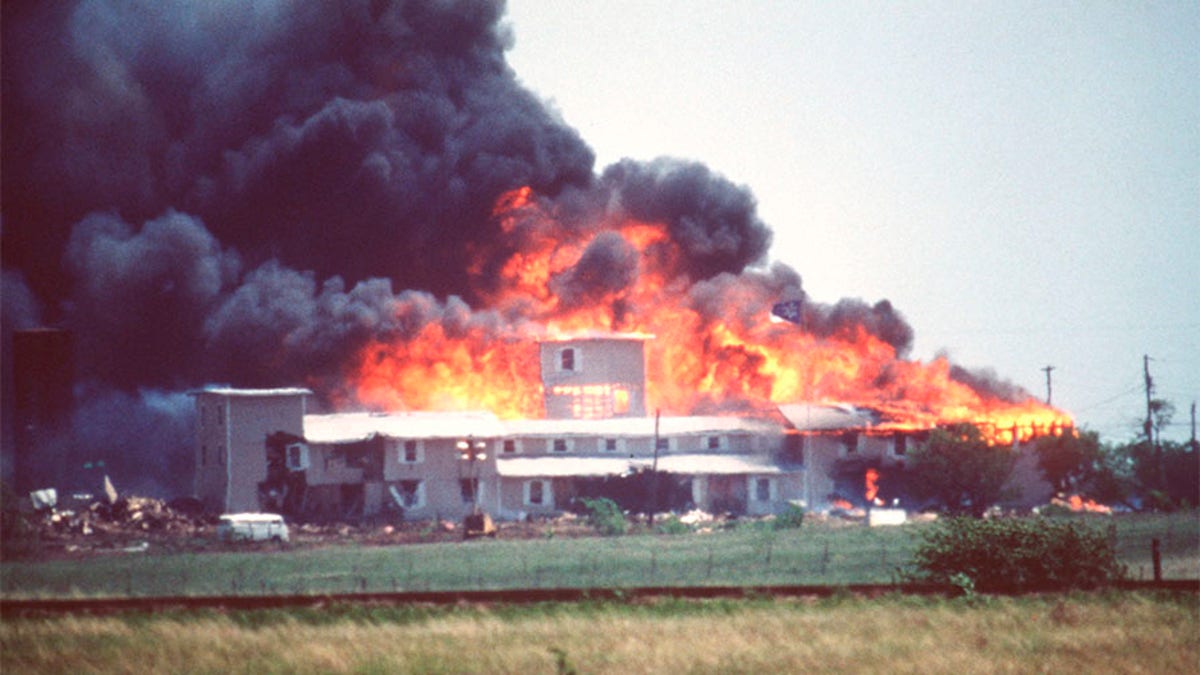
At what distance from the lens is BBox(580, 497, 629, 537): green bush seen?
2461 inches

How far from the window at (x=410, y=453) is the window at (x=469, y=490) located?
2.53 meters

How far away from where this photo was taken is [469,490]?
2990 inches

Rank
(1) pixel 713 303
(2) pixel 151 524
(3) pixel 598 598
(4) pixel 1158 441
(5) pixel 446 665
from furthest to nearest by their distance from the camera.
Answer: (1) pixel 713 303 < (4) pixel 1158 441 < (2) pixel 151 524 < (3) pixel 598 598 < (5) pixel 446 665

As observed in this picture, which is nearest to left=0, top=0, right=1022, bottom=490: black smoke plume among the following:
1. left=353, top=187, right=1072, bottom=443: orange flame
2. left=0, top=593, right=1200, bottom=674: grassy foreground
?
left=353, top=187, right=1072, bottom=443: orange flame

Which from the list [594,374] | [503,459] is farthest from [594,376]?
[503,459]

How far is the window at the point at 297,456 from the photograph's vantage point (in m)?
75.8

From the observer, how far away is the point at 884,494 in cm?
7938

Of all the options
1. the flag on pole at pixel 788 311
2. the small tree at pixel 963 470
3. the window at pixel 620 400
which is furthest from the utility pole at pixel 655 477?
the small tree at pixel 963 470

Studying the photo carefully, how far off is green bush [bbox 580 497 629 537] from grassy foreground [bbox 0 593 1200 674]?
3093cm

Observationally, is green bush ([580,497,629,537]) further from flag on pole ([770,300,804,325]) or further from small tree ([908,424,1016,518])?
small tree ([908,424,1016,518])

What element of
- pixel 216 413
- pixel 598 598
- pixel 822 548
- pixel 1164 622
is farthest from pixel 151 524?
pixel 1164 622

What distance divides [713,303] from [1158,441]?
30.3 m

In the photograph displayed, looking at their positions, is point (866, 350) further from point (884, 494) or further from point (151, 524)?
point (151, 524)

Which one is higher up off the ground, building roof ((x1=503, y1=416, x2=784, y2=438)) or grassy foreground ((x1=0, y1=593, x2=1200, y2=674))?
building roof ((x1=503, y1=416, x2=784, y2=438))
